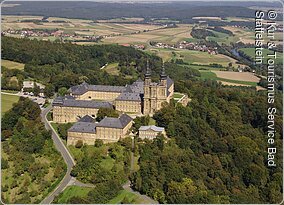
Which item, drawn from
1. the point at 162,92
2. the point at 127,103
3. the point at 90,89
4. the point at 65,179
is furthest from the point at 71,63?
the point at 65,179

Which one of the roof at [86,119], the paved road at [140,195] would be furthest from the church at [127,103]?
the paved road at [140,195]

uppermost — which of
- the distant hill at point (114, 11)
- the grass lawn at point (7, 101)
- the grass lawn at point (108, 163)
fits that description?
the distant hill at point (114, 11)

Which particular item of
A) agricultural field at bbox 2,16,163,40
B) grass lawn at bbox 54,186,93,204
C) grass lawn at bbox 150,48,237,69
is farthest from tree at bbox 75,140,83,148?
agricultural field at bbox 2,16,163,40

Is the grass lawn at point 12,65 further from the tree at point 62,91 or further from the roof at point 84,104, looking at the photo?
the roof at point 84,104

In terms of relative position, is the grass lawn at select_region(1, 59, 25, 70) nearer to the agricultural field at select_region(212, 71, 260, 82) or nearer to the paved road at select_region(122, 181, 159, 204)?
the agricultural field at select_region(212, 71, 260, 82)

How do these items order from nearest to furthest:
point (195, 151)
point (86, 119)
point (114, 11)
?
point (195, 151) → point (86, 119) → point (114, 11)

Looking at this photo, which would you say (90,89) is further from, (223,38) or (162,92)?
(223,38)
